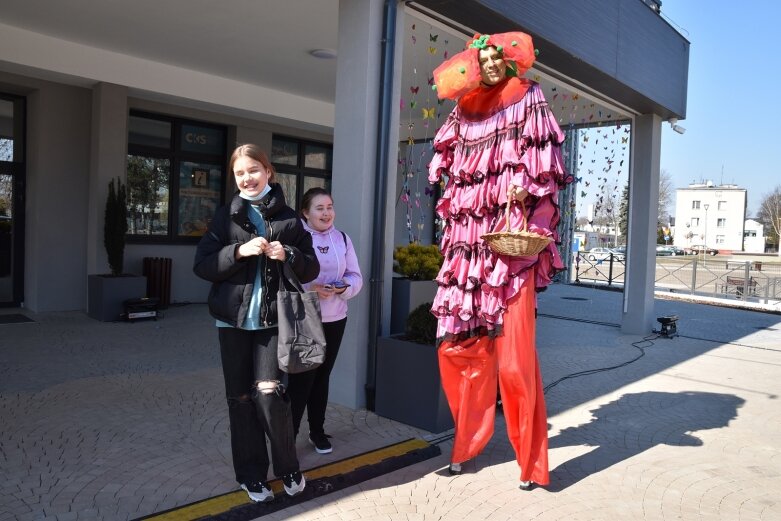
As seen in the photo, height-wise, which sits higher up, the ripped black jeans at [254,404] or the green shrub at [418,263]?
the green shrub at [418,263]

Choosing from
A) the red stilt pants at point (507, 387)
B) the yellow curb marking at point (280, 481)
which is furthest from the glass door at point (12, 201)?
the red stilt pants at point (507, 387)

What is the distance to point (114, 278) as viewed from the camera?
313 inches

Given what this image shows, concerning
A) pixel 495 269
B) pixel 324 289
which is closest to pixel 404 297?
pixel 324 289

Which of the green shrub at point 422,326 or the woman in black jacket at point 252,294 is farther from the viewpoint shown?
the green shrub at point 422,326

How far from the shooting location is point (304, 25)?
6496mm

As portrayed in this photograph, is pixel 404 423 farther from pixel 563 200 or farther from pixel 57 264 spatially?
pixel 563 200

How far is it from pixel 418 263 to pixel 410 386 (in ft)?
4.14

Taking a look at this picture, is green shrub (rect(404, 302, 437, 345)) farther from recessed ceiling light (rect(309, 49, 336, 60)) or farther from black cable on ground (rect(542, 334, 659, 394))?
recessed ceiling light (rect(309, 49, 336, 60))

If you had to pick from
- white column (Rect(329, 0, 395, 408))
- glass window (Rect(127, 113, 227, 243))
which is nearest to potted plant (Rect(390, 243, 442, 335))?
white column (Rect(329, 0, 395, 408))

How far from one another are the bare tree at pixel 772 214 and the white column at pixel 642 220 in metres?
71.0

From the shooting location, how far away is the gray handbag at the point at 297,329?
2.75 metres

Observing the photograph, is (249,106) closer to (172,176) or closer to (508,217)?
(172,176)

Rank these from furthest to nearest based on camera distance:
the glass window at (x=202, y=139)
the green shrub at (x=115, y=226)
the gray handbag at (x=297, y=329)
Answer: the glass window at (x=202, y=139) < the green shrub at (x=115, y=226) < the gray handbag at (x=297, y=329)

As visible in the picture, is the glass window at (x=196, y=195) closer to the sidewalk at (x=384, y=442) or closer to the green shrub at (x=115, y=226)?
the green shrub at (x=115, y=226)
